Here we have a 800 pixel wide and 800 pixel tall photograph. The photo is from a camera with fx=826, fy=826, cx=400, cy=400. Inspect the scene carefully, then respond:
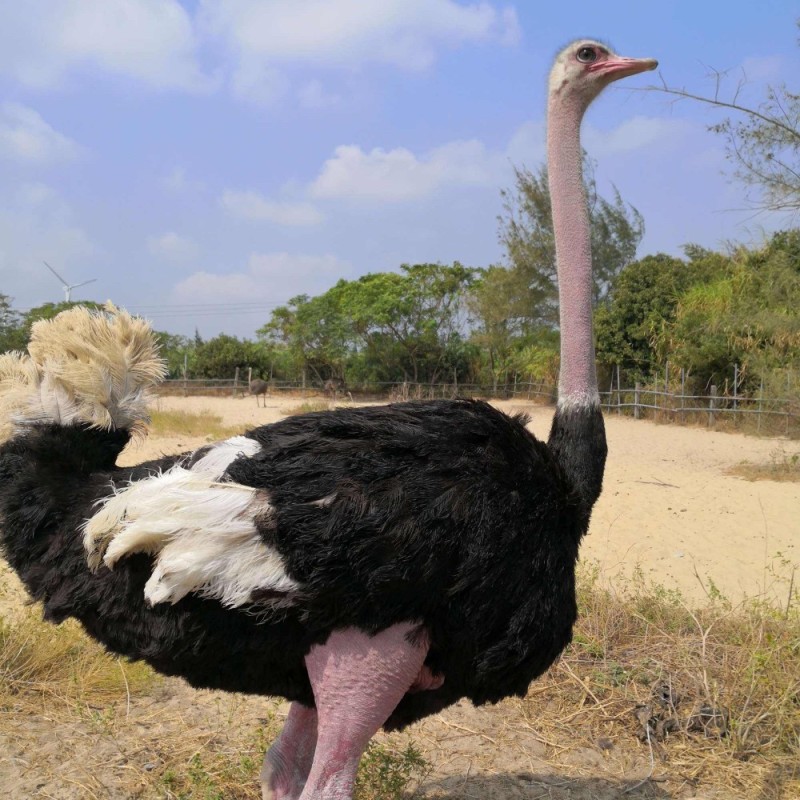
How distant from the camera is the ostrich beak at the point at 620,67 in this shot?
2.51 m

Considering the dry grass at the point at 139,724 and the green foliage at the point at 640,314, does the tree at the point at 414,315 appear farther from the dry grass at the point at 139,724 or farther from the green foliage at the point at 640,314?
the dry grass at the point at 139,724

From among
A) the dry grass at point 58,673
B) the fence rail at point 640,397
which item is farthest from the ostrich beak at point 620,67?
the fence rail at point 640,397

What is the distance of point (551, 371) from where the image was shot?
24875 mm

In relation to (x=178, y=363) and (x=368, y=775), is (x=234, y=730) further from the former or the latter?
(x=178, y=363)

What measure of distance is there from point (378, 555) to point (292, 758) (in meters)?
0.90

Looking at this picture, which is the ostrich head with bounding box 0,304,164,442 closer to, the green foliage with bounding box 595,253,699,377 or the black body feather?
the black body feather

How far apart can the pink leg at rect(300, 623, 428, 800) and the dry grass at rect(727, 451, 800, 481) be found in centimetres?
904

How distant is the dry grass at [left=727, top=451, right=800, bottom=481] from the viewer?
9828mm

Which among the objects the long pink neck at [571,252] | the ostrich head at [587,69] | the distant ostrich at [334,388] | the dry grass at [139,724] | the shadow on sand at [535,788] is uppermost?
the ostrich head at [587,69]

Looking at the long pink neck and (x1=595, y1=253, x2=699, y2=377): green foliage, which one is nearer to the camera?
the long pink neck

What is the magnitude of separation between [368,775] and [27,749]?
1194 mm

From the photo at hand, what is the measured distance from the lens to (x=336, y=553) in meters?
1.72

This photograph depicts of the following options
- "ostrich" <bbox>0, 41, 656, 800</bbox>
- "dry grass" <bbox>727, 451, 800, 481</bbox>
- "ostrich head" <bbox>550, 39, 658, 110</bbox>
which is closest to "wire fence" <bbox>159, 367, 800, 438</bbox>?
"dry grass" <bbox>727, 451, 800, 481</bbox>

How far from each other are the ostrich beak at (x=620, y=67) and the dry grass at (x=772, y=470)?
8257mm
